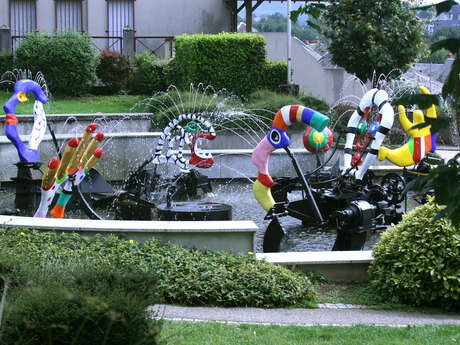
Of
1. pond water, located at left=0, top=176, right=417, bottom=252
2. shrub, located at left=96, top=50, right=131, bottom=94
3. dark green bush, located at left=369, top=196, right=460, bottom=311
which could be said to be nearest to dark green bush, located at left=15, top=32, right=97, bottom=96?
shrub, located at left=96, top=50, right=131, bottom=94

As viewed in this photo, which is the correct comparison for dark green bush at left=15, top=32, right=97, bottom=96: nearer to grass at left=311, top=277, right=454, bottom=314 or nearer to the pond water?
the pond water

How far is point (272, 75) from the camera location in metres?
21.7

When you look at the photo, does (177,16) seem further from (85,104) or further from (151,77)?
(85,104)

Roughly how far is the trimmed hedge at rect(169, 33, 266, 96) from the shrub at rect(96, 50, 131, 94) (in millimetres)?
3280

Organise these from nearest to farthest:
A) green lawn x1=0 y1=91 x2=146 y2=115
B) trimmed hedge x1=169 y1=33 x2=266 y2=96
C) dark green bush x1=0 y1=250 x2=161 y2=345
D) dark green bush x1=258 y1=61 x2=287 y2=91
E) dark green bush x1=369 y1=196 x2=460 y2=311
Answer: dark green bush x1=0 y1=250 x2=161 y2=345
dark green bush x1=369 y1=196 x2=460 y2=311
green lawn x1=0 y1=91 x2=146 y2=115
trimmed hedge x1=169 y1=33 x2=266 y2=96
dark green bush x1=258 y1=61 x2=287 y2=91

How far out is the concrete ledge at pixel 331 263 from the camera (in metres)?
7.02

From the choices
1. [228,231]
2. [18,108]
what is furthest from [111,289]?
[18,108]

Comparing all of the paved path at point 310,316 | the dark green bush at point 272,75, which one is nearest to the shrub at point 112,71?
the dark green bush at point 272,75

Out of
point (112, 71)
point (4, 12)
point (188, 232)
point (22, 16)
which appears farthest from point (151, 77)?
point (188, 232)

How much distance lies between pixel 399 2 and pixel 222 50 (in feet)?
20.0

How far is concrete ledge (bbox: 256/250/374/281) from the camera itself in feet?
23.0

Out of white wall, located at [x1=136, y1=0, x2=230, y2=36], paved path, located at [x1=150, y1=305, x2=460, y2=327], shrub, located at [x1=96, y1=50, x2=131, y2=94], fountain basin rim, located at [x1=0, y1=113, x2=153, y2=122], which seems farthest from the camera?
white wall, located at [x1=136, y1=0, x2=230, y2=36]

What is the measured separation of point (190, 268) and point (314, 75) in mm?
21140

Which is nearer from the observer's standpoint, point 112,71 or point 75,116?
point 75,116
